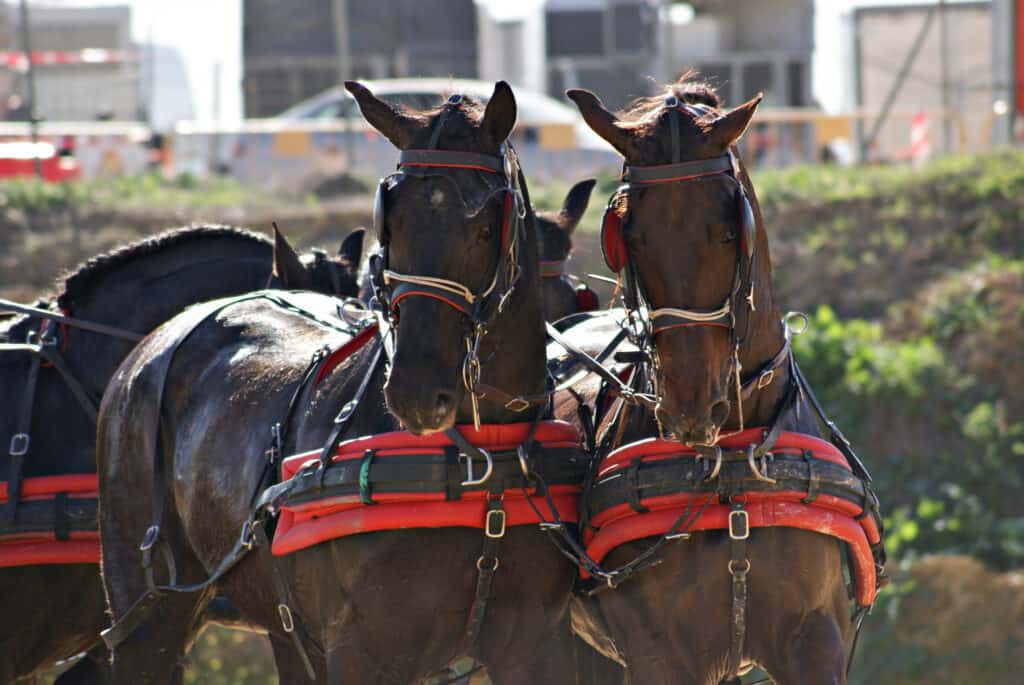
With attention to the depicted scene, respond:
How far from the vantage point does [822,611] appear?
4348 millimetres

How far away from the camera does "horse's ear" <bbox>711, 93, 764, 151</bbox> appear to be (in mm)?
4160

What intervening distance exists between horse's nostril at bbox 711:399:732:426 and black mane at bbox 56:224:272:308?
3048mm

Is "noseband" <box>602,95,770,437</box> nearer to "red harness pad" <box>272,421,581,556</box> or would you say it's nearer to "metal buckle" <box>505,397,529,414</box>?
"metal buckle" <box>505,397,529,414</box>

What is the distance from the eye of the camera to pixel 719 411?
4117 mm

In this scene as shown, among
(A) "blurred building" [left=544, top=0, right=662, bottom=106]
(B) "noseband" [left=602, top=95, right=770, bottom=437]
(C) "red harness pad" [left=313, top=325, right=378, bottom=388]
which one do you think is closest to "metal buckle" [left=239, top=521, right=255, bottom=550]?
(C) "red harness pad" [left=313, top=325, right=378, bottom=388]

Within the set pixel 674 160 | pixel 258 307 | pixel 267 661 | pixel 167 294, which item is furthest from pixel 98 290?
pixel 267 661

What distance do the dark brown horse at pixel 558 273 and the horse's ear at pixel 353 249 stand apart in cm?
103

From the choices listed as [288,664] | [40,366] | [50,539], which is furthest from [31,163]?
[288,664]

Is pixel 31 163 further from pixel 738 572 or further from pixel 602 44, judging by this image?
pixel 738 572

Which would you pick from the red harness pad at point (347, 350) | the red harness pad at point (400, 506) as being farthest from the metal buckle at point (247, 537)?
the red harness pad at point (347, 350)

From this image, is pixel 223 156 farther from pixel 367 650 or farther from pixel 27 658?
pixel 367 650

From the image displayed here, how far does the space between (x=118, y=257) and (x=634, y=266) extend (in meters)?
2.99

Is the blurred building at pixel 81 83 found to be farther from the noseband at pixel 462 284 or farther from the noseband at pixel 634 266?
the noseband at pixel 634 266

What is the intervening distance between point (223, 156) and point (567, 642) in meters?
13.2
